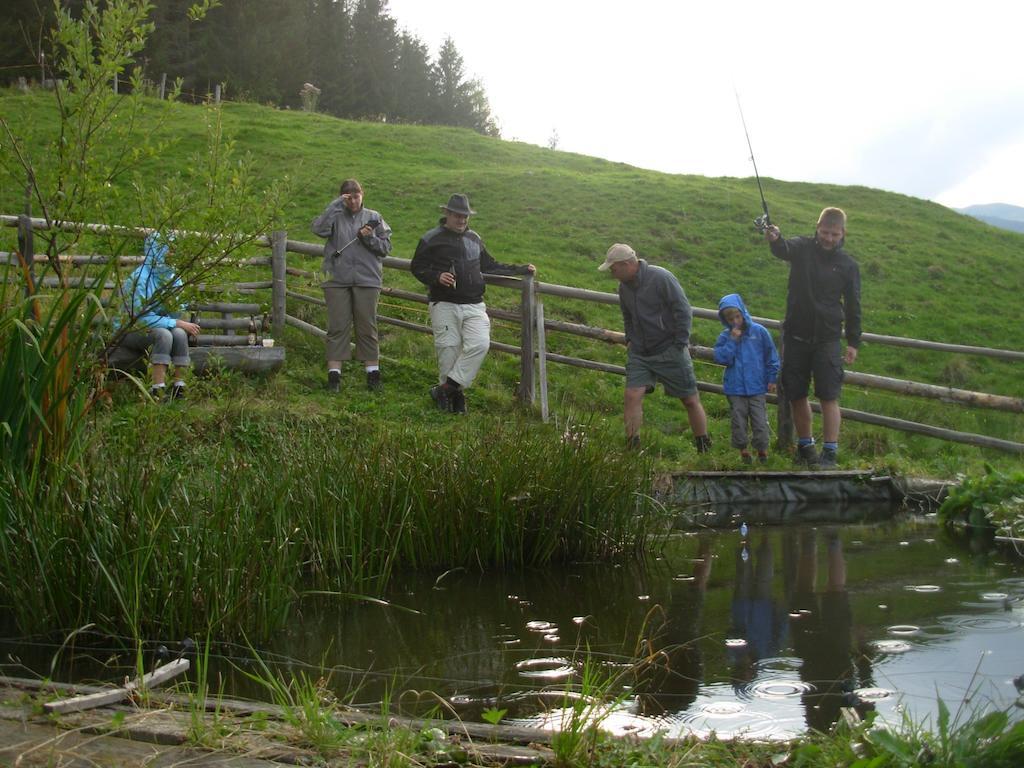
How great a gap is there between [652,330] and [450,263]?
1845 mm

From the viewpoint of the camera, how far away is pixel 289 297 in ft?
39.3

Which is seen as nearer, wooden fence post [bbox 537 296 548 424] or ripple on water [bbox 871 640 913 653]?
ripple on water [bbox 871 640 913 653]

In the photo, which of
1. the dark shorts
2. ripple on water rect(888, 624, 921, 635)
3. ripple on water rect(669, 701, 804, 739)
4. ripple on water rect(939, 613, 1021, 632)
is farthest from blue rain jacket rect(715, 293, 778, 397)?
ripple on water rect(669, 701, 804, 739)

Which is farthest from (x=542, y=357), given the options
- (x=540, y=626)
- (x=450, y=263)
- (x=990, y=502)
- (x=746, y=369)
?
(x=540, y=626)

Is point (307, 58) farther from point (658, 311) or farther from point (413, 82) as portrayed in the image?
point (658, 311)

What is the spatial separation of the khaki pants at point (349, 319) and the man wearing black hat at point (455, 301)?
0.64 m

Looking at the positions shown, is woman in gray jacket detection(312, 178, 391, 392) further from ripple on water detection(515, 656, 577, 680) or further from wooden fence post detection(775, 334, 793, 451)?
ripple on water detection(515, 656, 577, 680)

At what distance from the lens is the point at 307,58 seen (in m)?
45.3

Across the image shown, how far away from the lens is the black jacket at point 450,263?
31.4 feet

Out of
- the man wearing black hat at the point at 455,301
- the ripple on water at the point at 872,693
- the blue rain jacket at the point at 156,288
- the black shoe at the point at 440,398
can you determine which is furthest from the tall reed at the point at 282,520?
the man wearing black hat at the point at 455,301

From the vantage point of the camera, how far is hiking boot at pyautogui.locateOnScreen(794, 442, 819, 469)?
903cm

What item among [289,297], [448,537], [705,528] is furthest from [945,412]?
[448,537]

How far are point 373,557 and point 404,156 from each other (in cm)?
2233

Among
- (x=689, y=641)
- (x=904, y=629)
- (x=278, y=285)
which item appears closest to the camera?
(x=689, y=641)
